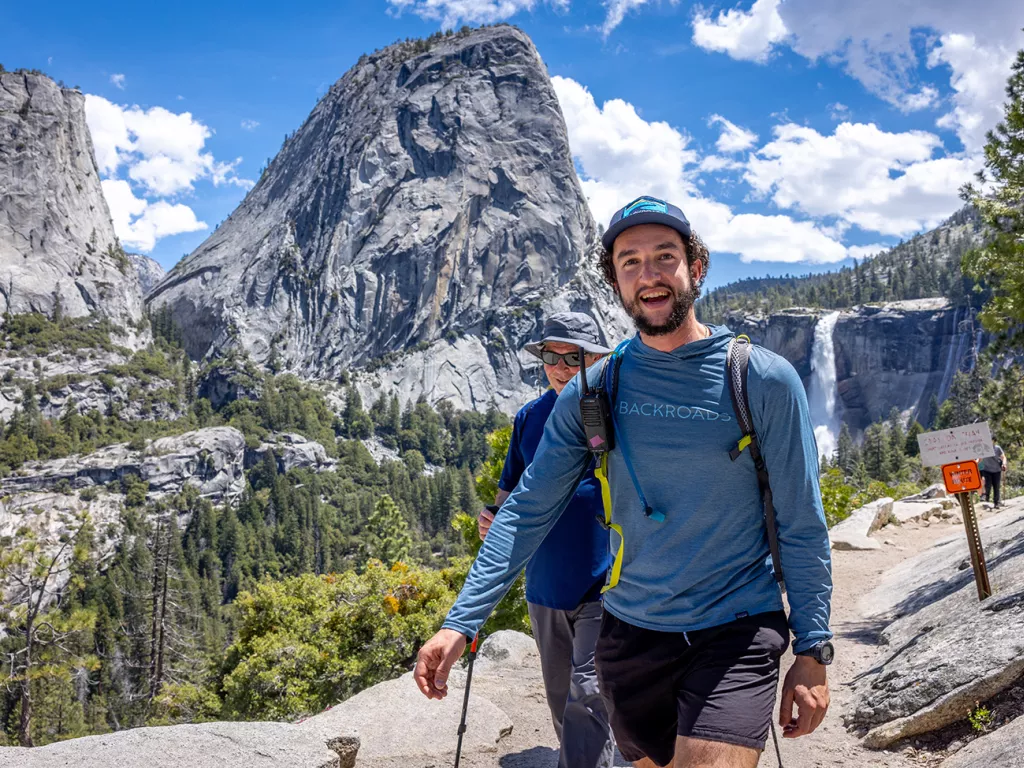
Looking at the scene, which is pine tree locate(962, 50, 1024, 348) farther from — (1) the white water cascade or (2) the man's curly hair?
(1) the white water cascade

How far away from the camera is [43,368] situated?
127 m

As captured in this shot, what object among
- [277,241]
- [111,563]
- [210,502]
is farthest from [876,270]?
[111,563]

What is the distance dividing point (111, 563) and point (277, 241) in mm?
83125

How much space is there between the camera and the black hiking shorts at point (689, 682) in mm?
2000

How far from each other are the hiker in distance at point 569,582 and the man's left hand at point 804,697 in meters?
1.46

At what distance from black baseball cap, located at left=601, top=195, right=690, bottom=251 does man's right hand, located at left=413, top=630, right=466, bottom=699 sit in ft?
4.32

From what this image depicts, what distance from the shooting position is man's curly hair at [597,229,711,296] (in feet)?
7.96

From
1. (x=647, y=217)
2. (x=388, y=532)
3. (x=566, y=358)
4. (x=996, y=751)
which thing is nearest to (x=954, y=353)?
(x=388, y=532)

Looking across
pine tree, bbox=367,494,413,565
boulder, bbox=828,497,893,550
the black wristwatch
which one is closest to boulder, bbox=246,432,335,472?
pine tree, bbox=367,494,413,565

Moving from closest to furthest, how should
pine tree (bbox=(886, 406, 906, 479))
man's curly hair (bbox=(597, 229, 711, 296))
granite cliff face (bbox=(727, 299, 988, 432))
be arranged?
man's curly hair (bbox=(597, 229, 711, 296)) → pine tree (bbox=(886, 406, 906, 479)) → granite cliff face (bbox=(727, 299, 988, 432))

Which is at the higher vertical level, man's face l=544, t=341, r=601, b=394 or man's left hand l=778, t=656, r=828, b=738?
man's face l=544, t=341, r=601, b=394

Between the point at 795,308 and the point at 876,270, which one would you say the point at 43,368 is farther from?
the point at 876,270

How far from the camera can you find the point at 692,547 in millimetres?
2160

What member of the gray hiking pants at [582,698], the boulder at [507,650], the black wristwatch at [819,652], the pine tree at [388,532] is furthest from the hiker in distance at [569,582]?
the pine tree at [388,532]
